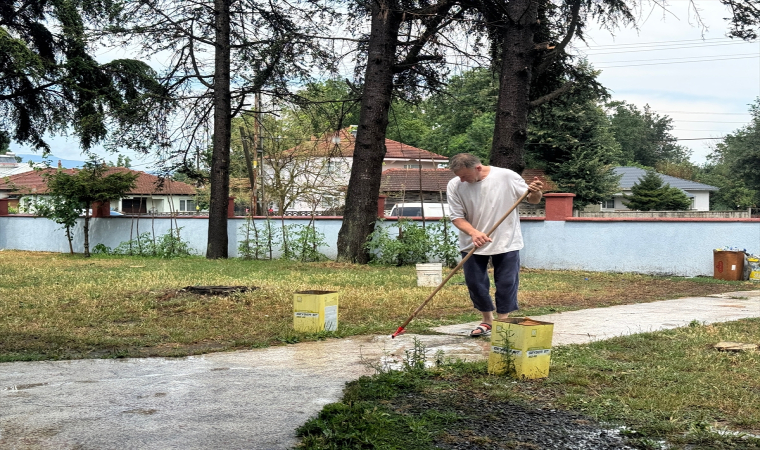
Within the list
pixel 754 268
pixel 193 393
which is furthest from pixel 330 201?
pixel 193 393

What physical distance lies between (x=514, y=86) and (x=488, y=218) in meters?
8.50

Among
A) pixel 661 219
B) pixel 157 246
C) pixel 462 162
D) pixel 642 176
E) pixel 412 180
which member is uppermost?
pixel 642 176

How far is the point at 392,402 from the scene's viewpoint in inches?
159

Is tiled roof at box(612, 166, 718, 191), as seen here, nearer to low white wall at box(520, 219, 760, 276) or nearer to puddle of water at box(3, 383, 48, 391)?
low white wall at box(520, 219, 760, 276)

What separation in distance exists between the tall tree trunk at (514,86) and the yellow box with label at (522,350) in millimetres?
9433

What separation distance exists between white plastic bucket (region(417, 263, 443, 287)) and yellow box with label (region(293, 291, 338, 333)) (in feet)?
15.5

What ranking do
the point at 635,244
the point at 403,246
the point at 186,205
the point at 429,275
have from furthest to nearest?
the point at 186,205, the point at 403,246, the point at 635,244, the point at 429,275

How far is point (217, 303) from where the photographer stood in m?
8.65

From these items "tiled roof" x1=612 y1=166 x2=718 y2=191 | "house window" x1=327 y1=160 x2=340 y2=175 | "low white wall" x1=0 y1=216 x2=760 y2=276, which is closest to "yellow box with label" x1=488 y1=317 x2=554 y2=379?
"low white wall" x1=0 y1=216 x2=760 y2=276

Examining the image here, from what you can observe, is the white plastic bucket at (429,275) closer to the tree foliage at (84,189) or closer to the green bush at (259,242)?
the green bush at (259,242)

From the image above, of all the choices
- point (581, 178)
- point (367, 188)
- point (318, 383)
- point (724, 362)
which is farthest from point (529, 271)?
point (581, 178)

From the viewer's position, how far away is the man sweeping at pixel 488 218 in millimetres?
6004

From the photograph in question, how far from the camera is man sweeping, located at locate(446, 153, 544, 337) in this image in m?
6.00

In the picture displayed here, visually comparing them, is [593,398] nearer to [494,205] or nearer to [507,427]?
[507,427]
